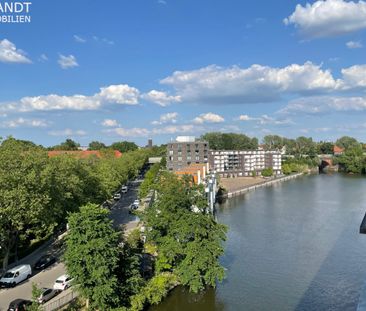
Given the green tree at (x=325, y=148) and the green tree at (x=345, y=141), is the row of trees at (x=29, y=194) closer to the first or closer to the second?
the green tree at (x=325, y=148)

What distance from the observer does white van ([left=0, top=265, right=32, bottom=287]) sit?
23.7 m

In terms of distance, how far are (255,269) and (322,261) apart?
598 centimetres

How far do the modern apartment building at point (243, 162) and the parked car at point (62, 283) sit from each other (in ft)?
273

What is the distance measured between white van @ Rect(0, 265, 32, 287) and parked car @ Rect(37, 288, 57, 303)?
3.21 meters

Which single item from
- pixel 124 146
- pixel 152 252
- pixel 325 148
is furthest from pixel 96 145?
pixel 152 252

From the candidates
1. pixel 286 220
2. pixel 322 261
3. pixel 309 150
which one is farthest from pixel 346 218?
pixel 309 150

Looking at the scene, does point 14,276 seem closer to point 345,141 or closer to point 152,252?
point 152,252

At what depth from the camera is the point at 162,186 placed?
28.8 meters

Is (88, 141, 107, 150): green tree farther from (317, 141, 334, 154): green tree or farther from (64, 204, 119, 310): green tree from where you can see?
(64, 204, 119, 310): green tree

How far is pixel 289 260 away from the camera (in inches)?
1257

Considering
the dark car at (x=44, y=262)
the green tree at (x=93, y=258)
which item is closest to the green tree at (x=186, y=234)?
the green tree at (x=93, y=258)

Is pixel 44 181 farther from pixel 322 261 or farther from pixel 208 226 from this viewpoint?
pixel 322 261

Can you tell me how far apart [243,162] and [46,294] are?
94255mm

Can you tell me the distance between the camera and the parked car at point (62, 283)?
23031 millimetres
